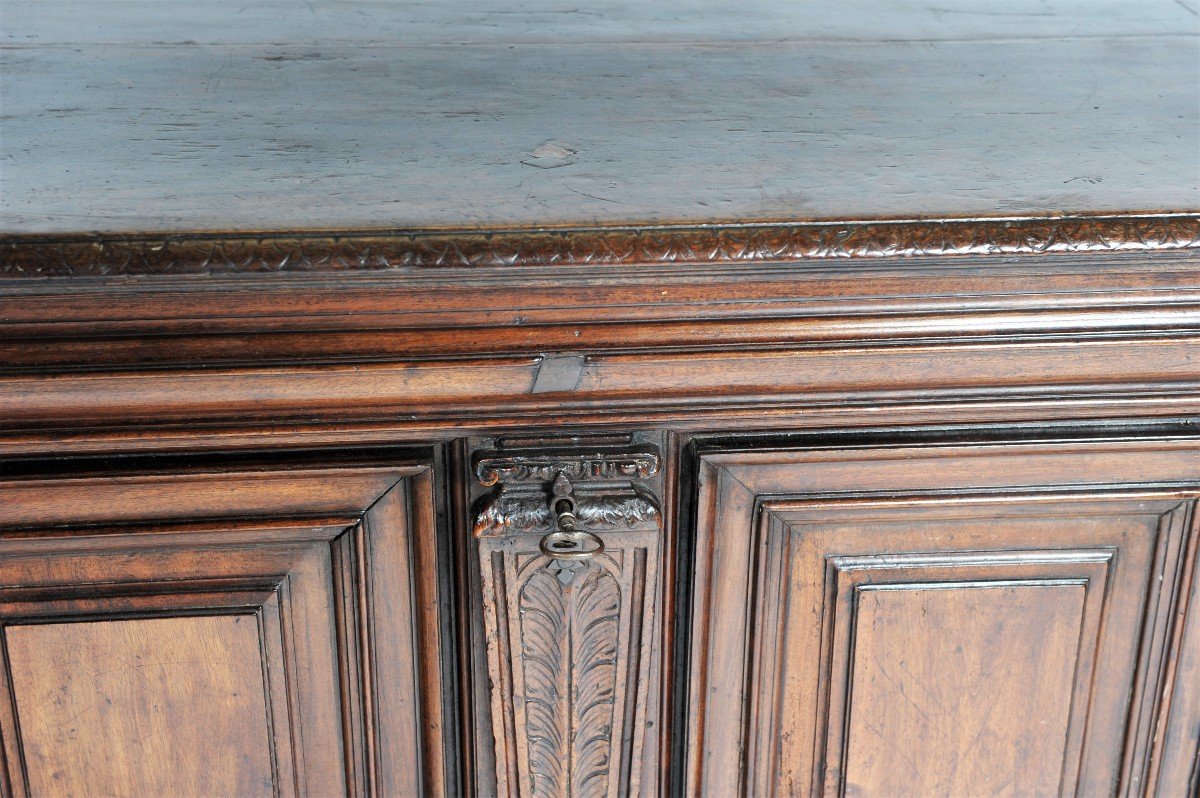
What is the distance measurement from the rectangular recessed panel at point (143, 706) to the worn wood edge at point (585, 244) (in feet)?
0.60

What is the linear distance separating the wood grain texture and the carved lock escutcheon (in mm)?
125

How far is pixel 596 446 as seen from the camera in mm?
500

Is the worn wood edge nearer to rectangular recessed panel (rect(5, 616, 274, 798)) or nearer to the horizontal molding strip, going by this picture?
the horizontal molding strip

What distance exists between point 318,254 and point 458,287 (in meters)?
0.06

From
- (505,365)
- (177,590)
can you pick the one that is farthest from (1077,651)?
(177,590)

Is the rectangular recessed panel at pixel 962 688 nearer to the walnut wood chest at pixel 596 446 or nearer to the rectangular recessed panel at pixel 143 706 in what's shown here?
the walnut wood chest at pixel 596 446

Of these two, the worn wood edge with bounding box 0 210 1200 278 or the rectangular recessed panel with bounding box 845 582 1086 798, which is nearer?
the worn wood edge with bounding box 0 210 1200 278

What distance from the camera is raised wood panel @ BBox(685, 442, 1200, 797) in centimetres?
51

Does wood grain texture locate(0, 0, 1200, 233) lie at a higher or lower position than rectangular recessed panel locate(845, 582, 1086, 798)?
higher

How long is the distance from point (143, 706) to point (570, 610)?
209 mm

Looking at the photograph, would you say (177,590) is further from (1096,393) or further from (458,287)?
(1096,393)

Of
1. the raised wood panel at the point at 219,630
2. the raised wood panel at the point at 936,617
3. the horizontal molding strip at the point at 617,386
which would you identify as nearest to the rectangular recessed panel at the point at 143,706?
the raised wood panel at the point at 219,630

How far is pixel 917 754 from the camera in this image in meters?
0.57

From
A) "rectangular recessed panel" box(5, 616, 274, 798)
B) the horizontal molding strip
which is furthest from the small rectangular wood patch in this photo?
"rectangular recessed panel" box(5, 616, 274, 798)
